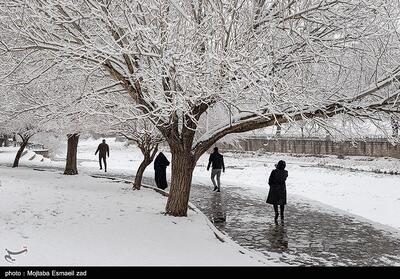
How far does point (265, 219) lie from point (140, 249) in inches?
225

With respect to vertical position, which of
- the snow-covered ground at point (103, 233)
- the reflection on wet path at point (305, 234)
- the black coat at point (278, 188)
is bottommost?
the reflection on wet path at point (305, 234)

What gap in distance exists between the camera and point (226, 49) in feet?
25.5

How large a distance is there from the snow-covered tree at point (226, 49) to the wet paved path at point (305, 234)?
8.31ft

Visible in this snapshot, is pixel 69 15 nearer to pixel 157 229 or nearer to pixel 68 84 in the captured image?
pixel 157 229

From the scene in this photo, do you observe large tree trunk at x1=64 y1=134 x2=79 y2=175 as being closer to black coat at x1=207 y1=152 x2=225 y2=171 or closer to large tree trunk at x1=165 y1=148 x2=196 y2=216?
black coat at x1=207 y1=152 x2=225 y2=171

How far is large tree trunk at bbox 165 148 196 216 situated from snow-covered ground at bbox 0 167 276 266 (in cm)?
34

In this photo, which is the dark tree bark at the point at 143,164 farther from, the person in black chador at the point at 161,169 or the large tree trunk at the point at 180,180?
the large tree trunk at the point at 180,180

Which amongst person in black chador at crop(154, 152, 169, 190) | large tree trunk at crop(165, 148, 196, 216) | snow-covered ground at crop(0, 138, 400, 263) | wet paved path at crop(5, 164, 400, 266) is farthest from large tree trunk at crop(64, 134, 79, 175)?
large tree trunk at crop(165, 148, 196, 216)

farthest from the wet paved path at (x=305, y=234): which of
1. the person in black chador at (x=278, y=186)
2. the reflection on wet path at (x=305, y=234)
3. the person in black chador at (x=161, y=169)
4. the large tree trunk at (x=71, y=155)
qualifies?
the large tree trunk at (x=71, y=155)

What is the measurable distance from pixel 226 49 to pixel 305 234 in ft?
17.1

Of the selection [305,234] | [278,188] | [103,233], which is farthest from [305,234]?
[103,233]

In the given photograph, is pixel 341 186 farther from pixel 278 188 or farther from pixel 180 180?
pixel 180 180

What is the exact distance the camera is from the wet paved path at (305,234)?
8539mm

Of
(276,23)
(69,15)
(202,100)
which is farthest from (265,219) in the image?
(69,15)
